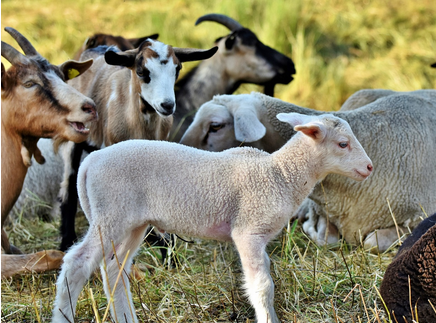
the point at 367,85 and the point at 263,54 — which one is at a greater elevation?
the point at 263,54

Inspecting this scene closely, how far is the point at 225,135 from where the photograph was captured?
4.01 meters

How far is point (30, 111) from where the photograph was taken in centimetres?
327

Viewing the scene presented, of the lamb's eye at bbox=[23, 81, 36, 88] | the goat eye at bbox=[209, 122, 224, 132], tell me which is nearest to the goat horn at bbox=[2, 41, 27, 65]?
the lamb's eye at bbox=[23, 81, 36, 88]

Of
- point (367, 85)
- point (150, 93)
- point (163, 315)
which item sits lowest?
point (367, 85)

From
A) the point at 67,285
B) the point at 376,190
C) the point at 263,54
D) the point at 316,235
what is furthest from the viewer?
the point at 263,54

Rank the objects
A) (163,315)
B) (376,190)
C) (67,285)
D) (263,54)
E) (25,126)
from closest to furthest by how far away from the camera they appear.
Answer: (67,285)
(163,315)
(25,126)
(376,190)
(263,54)

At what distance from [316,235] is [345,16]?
521cm

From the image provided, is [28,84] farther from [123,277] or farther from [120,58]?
[123,277]

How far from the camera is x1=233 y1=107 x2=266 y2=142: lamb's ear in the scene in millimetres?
3678

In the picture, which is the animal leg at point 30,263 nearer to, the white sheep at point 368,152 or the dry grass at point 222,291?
the dry grass at point 222,291

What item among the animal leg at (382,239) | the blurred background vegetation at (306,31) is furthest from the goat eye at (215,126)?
the blurred background vegetation at (306,31)

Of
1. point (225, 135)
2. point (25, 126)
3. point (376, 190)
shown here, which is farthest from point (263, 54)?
point (25, 126)

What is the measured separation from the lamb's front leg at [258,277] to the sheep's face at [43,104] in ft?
3.74

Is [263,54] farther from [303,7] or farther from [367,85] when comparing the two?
[303,7]
